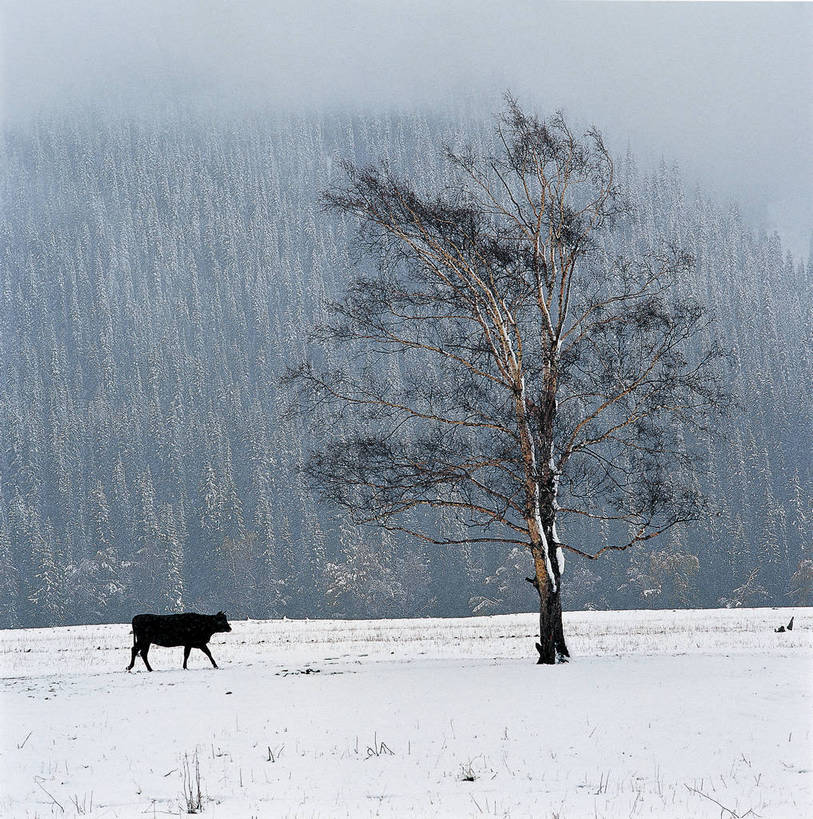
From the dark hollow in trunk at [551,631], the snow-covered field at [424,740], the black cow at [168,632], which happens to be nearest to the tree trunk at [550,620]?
the dark hollow in trunk at [551,631]

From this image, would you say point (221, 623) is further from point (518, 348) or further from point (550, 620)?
point (518, 348)

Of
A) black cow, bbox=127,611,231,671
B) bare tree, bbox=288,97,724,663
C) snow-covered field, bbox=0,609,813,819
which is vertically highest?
bare tree, bbox=288,97,724,663

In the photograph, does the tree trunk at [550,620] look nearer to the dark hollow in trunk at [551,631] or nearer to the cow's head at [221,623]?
the dark hollow in trunk at [551,631]

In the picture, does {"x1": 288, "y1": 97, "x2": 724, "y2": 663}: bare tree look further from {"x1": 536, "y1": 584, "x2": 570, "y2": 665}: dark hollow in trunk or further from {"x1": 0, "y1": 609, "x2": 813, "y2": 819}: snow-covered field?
{"x1": 0, "y1": 609, "x2": 813, "y2": 819}: snow-covered field

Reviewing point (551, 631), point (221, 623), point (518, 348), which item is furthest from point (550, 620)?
point (221, 623)

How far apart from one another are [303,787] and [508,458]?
9993 mm

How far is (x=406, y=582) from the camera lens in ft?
396

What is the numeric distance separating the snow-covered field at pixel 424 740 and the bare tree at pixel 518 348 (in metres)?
3.60

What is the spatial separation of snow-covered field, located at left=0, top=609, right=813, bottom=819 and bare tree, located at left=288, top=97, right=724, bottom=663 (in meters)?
3.60

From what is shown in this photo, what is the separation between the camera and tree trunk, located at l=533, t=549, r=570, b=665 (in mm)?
17938

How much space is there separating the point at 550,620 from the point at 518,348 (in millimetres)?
5756

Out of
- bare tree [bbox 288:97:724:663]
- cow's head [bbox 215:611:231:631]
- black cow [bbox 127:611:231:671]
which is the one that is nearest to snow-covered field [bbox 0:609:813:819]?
black cow [bbox 127:611:231:671]

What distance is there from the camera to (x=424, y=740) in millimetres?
10844

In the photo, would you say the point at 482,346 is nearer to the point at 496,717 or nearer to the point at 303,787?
the point at 496,717
